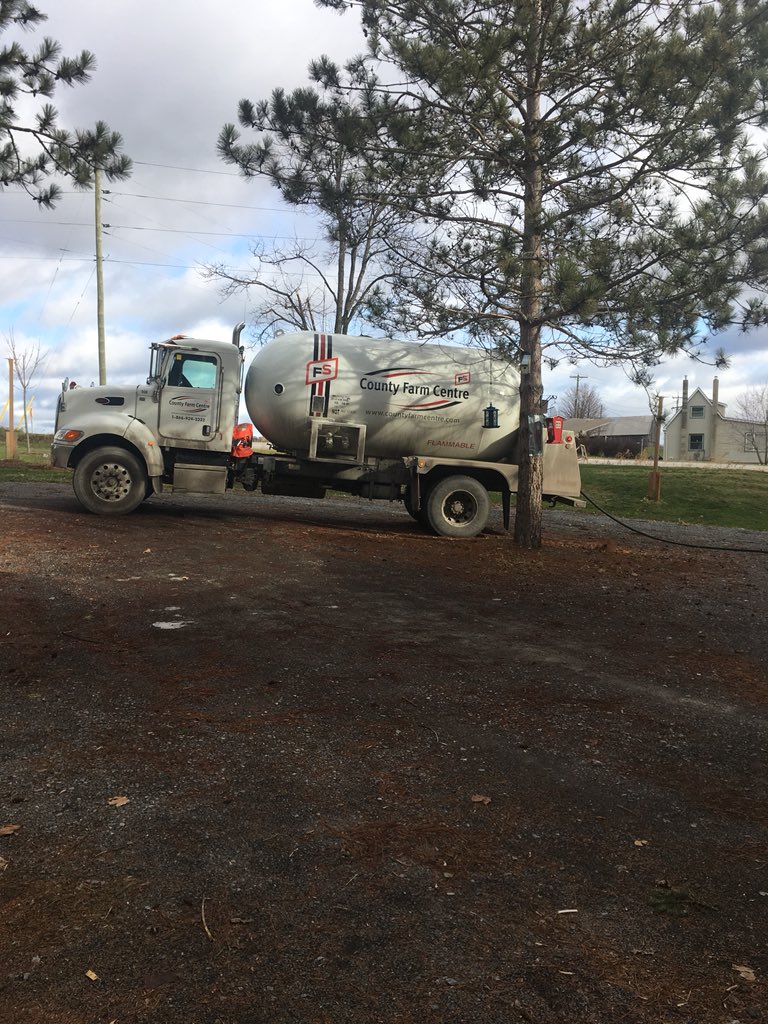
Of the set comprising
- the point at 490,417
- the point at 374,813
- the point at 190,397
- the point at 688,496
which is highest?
the point at 190,397

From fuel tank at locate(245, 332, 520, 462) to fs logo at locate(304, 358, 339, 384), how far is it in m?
0.02

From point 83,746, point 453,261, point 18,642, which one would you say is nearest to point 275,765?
point 83,746

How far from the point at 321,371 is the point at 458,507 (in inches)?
135

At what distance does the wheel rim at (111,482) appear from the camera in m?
12.5

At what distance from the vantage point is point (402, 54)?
9.77 m

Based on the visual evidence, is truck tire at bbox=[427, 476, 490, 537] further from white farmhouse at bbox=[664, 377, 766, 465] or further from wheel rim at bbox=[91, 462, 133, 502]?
white farmhouse at bbox=[664, 377, 766, 465]

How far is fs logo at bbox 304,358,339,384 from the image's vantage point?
12789 millimetres

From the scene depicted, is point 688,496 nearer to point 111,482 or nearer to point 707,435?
point 111,482

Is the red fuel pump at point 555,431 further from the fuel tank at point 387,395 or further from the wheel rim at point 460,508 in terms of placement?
the wheel rim at point 460,508

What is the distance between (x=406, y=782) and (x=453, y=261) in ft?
28.6

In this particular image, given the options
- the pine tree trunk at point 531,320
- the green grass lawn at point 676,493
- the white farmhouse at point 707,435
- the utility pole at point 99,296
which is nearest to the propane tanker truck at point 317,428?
the pine tree trunk at point 531,320

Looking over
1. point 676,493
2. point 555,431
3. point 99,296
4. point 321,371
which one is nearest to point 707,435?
point 676,493

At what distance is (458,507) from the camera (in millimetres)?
13711

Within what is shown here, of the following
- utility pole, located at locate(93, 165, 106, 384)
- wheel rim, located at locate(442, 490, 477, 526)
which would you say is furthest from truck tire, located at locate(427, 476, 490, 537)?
utility pole, located at locate(93, 165, 106, 384)
